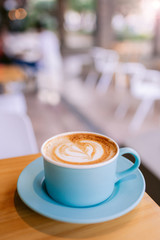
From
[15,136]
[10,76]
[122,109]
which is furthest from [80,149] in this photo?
[122,109]

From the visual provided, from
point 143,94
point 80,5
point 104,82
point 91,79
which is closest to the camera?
point 143,94

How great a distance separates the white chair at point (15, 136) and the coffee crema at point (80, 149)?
491 mm

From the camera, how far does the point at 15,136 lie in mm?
1044

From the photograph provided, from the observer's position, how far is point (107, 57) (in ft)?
17.4

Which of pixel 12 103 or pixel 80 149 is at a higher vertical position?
pixel 80 149

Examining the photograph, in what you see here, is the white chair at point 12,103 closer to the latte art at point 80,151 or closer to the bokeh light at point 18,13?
the latte art at point 80,151

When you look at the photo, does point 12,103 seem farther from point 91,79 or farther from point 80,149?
point 91,79

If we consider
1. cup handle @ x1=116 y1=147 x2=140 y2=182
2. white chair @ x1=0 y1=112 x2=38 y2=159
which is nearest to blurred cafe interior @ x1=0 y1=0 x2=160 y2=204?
white chair @ x1=0 y1=112 x2=38 y2=159

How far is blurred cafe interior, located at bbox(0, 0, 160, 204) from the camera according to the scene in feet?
3.78

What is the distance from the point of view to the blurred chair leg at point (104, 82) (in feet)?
14.6

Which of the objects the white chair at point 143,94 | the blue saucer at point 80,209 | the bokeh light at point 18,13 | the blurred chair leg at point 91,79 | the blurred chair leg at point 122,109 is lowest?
the blurred chair leg at point 91,79

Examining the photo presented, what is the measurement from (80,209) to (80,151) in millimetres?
110

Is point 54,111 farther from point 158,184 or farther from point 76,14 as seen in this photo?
point 76,14

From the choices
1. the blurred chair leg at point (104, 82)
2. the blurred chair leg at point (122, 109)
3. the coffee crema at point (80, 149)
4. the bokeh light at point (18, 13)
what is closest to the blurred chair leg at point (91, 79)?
the blurred chair leg at point (104, 82)
